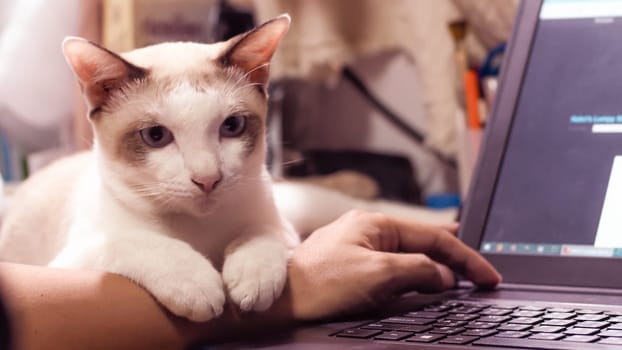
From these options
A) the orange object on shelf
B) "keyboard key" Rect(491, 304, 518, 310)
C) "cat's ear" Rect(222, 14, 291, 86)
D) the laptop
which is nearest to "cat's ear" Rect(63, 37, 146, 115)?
"cat's ear" Rect(222, 14, 291, 86)

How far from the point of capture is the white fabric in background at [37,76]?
1.96m

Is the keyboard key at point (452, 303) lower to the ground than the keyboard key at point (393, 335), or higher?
higher

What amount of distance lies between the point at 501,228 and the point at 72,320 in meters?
0.49

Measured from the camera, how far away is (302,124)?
7.55ft

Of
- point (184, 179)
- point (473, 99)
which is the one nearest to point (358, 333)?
point (184, 179)

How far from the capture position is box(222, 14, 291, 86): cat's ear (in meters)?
0.82

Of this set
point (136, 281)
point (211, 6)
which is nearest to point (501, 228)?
point (136, 281)

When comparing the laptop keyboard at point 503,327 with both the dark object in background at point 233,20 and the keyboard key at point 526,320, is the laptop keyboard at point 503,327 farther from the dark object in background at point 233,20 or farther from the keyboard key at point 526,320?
the dark object in background at point 233,20

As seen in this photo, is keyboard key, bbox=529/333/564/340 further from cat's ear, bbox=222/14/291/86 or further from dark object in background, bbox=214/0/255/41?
dark object in background, bbox=214/0/255/41

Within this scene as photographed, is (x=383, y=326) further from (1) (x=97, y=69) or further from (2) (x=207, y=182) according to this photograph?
(1) (x=97, y=69)

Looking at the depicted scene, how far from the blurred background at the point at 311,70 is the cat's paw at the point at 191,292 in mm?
1106

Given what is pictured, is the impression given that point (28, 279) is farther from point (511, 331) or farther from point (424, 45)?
→ point (424, 45)

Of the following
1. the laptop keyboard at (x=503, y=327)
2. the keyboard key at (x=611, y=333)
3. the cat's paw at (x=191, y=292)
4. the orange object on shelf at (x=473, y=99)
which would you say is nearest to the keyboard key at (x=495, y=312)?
the laptop keyboard at (x=503, y=327)

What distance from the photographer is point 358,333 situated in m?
0.65
